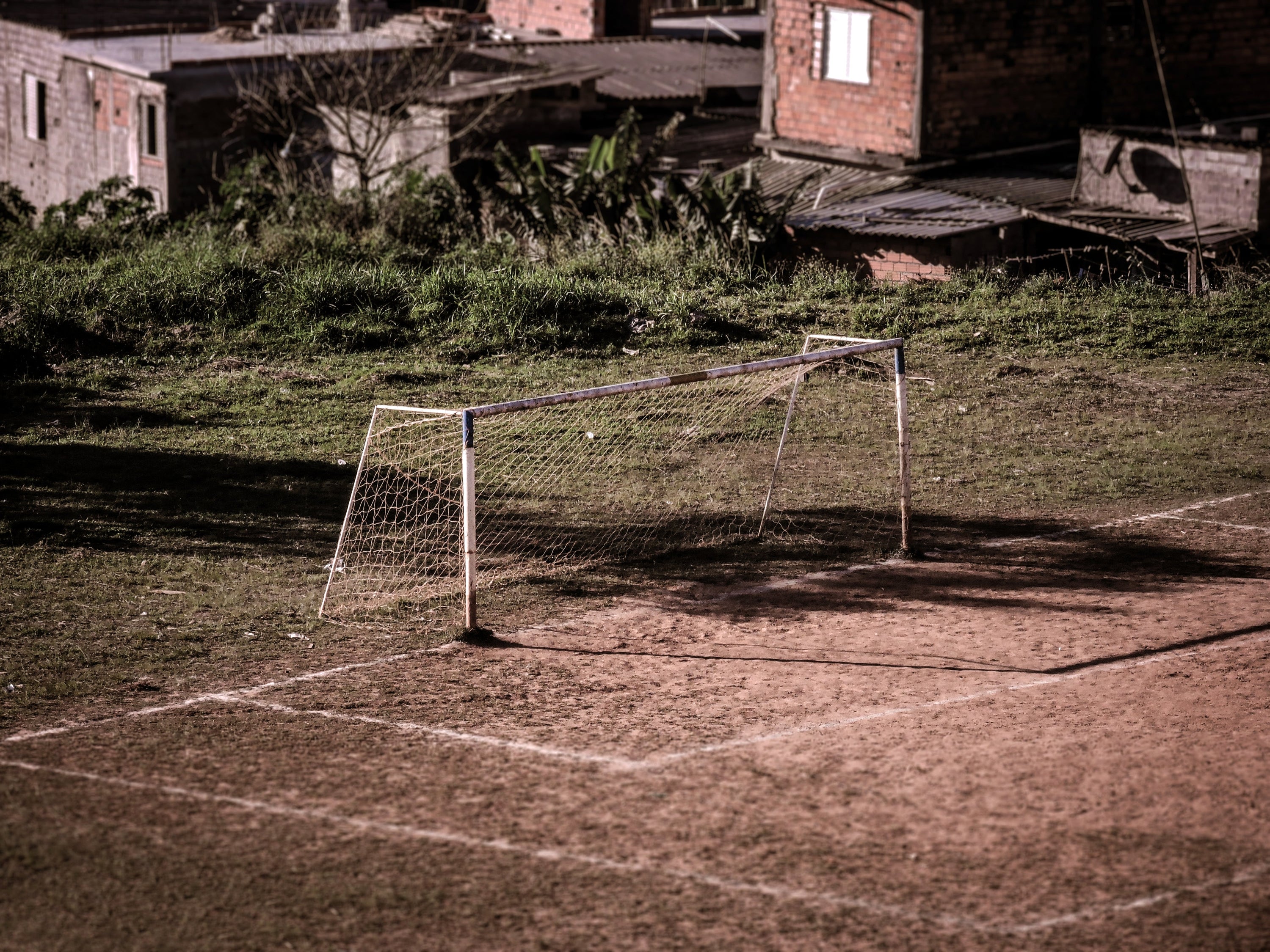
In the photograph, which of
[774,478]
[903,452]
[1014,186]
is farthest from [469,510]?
[1014,186]

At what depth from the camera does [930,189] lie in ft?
72.7

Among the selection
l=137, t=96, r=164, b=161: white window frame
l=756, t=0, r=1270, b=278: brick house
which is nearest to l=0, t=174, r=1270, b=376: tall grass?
l=756, t=0, r=1270, b=278: brick house

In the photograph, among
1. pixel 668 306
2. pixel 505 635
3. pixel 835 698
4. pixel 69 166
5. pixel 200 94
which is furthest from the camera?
pixel 69 166

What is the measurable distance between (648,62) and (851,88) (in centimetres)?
1071

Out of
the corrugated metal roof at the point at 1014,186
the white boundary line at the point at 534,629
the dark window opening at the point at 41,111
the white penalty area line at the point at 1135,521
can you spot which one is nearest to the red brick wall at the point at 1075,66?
the corrugated metal roof at the point at 1014,186

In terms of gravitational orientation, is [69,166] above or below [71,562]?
above

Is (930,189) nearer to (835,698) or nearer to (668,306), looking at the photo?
(668,306)

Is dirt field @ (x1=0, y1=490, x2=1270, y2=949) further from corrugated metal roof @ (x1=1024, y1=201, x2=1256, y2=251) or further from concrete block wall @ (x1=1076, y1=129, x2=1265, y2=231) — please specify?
concrete block wall @ (x1=1076, y1=129, x2=1265, y2=231)

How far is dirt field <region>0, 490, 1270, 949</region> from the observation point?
5.41 m

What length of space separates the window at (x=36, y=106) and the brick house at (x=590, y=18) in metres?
11.8

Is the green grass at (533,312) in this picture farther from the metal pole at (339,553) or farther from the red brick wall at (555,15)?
the red brick wall at (555,15)

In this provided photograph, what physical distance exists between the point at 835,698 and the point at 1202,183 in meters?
15.0

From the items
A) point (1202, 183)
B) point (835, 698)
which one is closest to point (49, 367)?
point (835, 698)

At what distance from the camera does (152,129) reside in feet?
97.6
